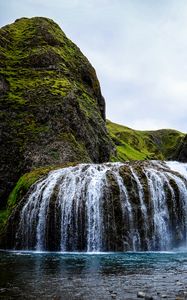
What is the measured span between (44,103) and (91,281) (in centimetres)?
5150

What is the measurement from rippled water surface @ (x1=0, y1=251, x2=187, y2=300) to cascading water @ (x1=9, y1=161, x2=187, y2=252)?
12.6m

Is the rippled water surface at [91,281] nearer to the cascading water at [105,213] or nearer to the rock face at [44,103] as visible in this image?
the cascading water at [105,213]

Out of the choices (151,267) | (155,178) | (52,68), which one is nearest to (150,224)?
(155,178)

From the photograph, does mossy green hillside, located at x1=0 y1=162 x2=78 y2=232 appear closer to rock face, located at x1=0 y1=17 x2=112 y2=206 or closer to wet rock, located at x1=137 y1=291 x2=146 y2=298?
rock face, located at x1=0 y1=17 x2=112 y2=206

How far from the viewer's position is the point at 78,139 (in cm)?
6525

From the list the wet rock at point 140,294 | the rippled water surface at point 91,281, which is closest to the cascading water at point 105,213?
the rippled water surface at point 91,281

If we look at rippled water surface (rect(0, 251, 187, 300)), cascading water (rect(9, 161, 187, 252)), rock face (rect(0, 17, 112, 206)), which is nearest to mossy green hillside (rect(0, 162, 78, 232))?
cascading water (rect(9, 161, 187, 252))

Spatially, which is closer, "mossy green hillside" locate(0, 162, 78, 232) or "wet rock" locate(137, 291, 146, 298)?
"wet rock" locate(137, 291, 146, 298)

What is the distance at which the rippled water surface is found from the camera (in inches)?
565

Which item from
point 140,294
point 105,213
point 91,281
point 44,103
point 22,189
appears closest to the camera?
point 140,294

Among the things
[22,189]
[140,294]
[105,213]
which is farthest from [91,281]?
[22,189]

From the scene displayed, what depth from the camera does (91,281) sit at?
17.4m

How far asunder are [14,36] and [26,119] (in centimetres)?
3525

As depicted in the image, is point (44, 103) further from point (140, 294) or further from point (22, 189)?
point (140, 294)
